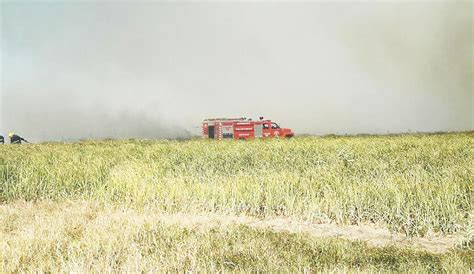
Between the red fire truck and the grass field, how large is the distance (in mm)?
28973

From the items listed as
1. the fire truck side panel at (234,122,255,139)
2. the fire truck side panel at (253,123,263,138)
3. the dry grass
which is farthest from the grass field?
the fire truck side panel at (234,122,255,139)

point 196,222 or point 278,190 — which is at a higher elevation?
point 278,190

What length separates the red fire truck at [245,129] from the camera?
46.7 m

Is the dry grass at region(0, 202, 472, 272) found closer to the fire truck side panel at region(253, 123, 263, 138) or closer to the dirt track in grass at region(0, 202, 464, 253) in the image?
the dirt track in grass at region(0, 202, 464, 253)

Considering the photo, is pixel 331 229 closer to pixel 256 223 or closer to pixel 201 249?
pixel 256 223

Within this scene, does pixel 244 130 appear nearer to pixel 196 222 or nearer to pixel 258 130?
pixel 258 130

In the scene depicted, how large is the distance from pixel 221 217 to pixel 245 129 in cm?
3662

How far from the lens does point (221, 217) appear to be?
10.6 m

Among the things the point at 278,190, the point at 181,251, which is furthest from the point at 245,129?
the point at 181,251

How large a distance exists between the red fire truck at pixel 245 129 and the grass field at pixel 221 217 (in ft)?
95.1

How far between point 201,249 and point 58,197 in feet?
25.7

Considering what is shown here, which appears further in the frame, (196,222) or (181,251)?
(196,222)

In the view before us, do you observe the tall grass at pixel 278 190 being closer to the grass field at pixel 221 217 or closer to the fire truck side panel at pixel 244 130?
the grass field at pixel 221 217

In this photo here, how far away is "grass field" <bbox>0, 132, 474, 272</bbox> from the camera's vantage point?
6.38 meters
